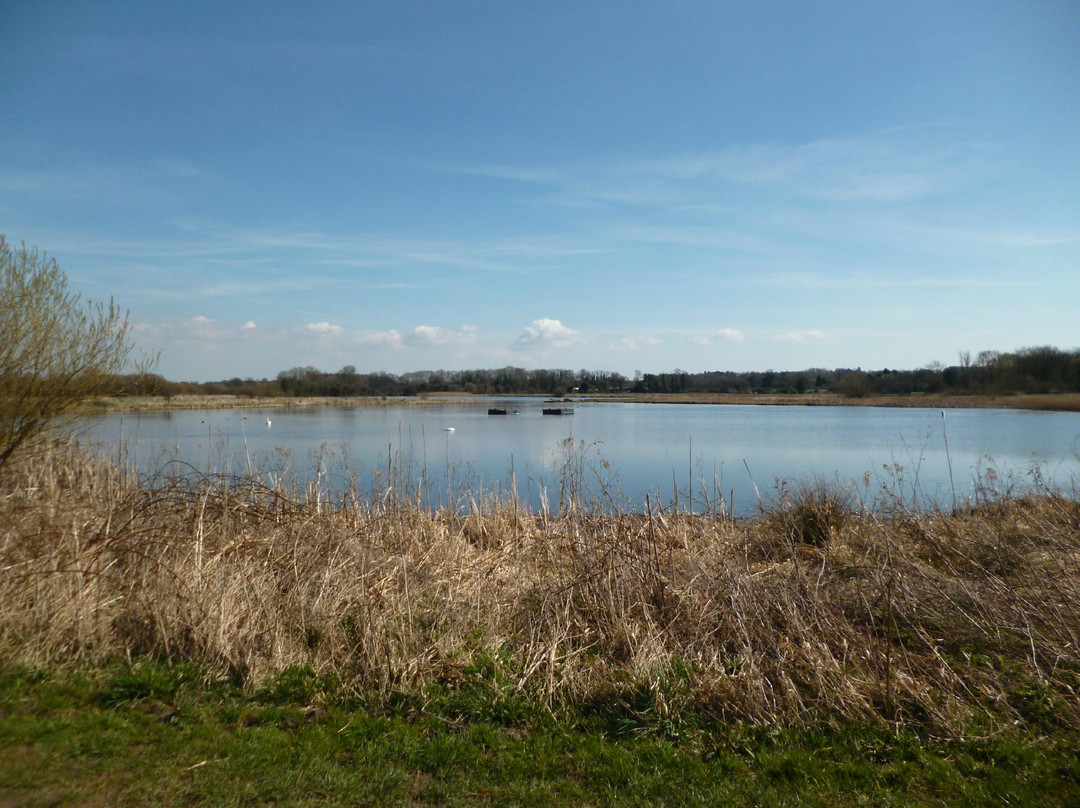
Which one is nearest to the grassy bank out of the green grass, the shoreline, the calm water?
the green grass

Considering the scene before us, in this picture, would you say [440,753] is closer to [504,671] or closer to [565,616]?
[504,671]

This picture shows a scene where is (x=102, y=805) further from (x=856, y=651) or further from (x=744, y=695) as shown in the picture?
(x=856, y=651)

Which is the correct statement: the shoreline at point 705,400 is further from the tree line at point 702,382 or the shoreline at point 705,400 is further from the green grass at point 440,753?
the green grass at point 440,753

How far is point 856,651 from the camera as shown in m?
4.57

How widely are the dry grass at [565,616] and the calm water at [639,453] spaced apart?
2.74 m

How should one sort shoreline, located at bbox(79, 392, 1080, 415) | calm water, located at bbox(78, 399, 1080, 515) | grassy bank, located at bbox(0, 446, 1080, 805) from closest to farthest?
grassy bank, located at bbox(0, 446, 1080, 805)
calm water, located at bbox(78, 399, 1080, 515)
shoreline, located at bbox(79, 392, 1080, 415)

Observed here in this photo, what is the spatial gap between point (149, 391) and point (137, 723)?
10247 millimetres

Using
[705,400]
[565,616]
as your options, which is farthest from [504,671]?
[705,400]

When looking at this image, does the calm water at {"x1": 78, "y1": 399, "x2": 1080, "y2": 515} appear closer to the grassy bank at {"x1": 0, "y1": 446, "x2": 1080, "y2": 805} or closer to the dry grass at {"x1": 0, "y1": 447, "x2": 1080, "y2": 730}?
the dry grass at {"x1": 0, "y1": 447, "x2": 1080, "y2": 730}

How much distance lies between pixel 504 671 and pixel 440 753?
0.95 meters

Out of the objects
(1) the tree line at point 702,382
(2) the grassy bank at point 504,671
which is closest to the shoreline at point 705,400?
(1) the tree line at point 702,382

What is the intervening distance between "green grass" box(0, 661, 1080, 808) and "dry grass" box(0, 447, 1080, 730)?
0.21 metres

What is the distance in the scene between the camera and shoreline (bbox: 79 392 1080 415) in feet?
132

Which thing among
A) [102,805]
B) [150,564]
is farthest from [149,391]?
[102,805]
